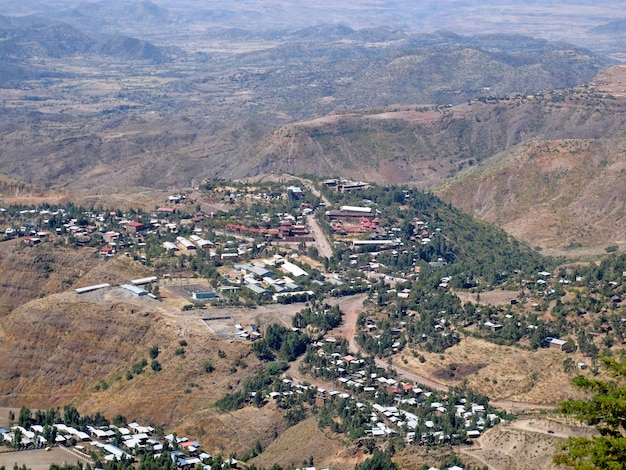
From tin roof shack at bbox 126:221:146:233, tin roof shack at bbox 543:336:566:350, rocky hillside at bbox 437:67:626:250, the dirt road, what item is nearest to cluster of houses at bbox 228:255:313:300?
the dirt road

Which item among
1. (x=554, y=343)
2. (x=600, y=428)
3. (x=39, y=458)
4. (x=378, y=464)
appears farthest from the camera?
(x=554, y=343)

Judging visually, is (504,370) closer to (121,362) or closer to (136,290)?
(121,362)

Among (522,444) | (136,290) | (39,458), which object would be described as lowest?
(39,458)

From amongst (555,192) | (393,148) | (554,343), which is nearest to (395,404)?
(554,343)

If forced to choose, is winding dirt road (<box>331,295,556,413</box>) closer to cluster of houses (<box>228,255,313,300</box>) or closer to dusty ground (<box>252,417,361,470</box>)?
cluster of houses (<box>228,255,313,300</box>)

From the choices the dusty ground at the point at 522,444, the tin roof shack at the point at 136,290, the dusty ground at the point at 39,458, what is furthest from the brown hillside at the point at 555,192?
the dusty ground at the point at 39,458

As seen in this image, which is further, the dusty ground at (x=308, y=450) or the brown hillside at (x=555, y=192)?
the brown hillside at (x=555, y=192)

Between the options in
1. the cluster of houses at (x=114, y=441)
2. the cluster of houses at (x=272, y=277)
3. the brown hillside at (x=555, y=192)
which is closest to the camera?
the cluster of houses at (x=114, y=441)

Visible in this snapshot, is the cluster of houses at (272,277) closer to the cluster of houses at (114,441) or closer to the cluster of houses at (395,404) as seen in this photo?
the cluster of houses at (395,404)

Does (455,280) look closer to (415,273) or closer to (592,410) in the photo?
(415,273)

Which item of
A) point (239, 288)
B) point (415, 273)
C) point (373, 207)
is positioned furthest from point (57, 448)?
point (373, 207)
